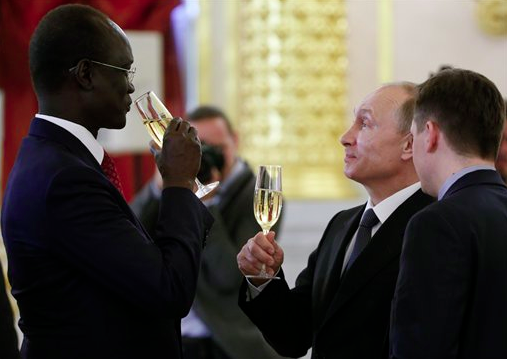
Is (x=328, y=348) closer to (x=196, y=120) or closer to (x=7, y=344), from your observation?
(x=7, y=344)

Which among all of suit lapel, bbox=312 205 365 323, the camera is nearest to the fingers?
suit lapel, bbox=312 205 365 323

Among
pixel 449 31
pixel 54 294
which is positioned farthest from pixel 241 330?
pixel 449 31

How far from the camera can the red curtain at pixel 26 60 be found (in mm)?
4855

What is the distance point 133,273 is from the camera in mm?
1716

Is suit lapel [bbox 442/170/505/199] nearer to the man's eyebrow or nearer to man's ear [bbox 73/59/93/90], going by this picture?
the man's eyebrow

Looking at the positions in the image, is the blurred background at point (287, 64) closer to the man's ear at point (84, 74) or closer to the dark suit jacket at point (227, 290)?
the dark suit jacket at point (227, 290)

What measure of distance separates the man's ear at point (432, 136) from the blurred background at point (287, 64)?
10.1ft

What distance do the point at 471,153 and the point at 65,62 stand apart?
0.82m

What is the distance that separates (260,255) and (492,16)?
136 inches

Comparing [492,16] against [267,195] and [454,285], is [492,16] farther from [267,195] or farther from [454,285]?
[454,285]

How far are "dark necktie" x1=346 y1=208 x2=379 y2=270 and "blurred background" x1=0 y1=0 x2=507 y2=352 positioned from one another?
264 cm

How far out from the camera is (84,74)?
184cm

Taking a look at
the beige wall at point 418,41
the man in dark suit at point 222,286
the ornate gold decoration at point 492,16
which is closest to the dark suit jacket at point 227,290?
the man in dark suit at point 222,286

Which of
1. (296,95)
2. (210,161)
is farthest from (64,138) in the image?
(296,95)
